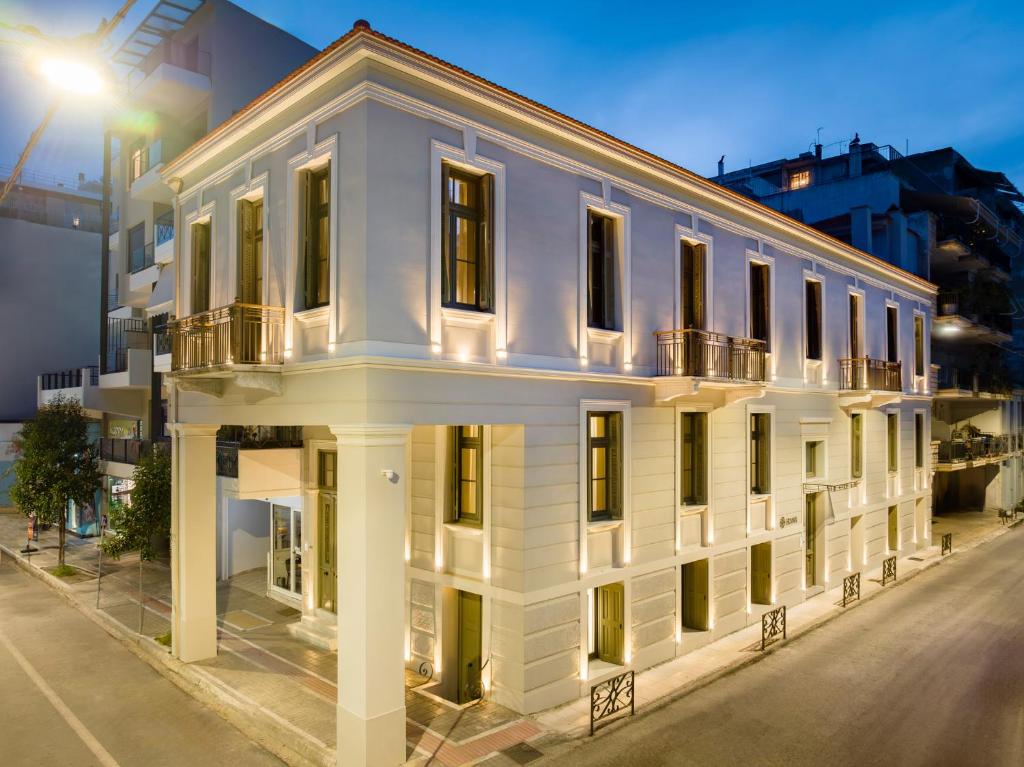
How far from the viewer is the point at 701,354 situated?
507 inches

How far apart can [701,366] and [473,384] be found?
17.2 ft

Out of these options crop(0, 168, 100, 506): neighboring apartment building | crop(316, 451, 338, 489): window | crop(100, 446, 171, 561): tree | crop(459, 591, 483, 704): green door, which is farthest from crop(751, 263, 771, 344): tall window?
crop(0, 168, 100, 506): neighboring apartment building

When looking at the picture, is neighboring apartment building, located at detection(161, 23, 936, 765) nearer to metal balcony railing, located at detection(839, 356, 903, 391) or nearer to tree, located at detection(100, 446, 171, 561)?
tree, located at detection(100, 446, 171, 561)

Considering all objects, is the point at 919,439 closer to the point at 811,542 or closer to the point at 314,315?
the point at 811,542

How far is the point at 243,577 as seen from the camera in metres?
18.9

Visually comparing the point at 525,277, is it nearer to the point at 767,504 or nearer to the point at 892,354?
the point at 767,504

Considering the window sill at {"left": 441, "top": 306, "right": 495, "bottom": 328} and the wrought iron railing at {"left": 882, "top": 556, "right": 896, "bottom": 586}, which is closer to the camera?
the window sill at {"left": 441, "top": 306, "right": 495, "bottom": 328}

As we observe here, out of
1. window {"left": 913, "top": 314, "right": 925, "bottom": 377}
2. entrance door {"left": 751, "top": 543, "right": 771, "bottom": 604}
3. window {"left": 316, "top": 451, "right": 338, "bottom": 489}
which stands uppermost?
window {"left": 913, "top": 314, "right": 925, "bottom": 377}

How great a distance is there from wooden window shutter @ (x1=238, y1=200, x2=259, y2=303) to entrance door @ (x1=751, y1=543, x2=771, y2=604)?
12580 mm

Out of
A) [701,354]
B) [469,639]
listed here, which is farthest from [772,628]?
[469,639]

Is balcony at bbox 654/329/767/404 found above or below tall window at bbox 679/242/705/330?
below

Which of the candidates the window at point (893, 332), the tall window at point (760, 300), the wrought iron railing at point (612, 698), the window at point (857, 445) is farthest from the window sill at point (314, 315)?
the window at point (893, 332)

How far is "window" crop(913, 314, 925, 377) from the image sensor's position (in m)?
24.1

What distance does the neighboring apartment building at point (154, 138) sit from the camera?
20.4 meters
